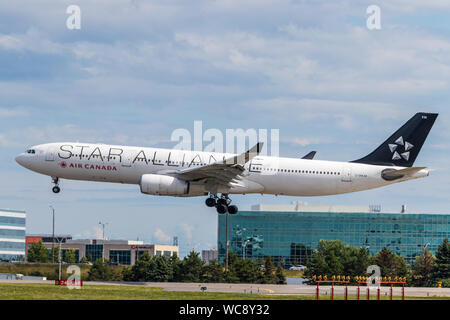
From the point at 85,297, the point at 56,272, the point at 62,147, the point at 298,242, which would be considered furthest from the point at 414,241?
the point at 85,297

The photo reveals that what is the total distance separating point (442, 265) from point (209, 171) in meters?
44.1

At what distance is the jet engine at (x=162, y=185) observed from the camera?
60094mm

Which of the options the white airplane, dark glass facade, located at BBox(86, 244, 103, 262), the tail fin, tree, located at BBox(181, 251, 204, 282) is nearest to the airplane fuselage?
the white airplane

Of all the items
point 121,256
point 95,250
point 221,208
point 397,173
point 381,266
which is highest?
point 397,173

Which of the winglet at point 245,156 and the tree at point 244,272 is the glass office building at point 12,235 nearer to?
the tree at point 244,272

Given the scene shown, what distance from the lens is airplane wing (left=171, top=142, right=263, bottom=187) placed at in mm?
59197

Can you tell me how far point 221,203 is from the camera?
210ft

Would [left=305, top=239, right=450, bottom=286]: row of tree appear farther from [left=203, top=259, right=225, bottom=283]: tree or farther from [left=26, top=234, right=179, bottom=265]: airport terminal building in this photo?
[left=26, top=234, right=179, bottom=265]: airport terminal building

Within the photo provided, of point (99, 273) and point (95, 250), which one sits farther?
point (95, 250)

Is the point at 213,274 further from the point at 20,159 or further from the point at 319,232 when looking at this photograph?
the point at 319,232

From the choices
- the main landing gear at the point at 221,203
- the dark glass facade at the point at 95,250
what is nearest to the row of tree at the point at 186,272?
the main landing gear at the point at 221,203

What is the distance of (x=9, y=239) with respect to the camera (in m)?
169

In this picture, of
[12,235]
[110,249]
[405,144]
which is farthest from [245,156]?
[110,249]
